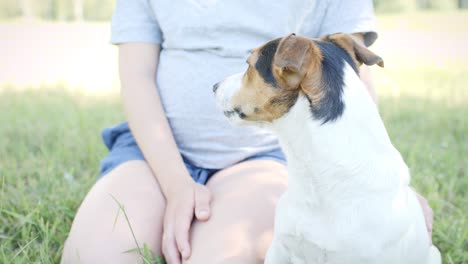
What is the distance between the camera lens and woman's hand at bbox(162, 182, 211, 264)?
1845 millimetres

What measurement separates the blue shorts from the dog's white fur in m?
0.57

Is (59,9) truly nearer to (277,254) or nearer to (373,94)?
(373,94)

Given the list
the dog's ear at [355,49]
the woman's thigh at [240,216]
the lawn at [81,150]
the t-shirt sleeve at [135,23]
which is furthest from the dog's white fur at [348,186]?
the t-shirt sleeve at [135,23]

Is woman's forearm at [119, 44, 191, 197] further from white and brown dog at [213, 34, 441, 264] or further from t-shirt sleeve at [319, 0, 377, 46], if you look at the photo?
t-shirt sleeve at [319, 0, 377, 46]

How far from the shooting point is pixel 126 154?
2.24m

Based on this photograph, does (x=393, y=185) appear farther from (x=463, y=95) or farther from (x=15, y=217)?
(x=463, y=95)

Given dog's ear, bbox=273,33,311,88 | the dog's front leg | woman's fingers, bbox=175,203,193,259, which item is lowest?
woman's fingers, bbox=175,203,193,259

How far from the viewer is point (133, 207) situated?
1.98 meters

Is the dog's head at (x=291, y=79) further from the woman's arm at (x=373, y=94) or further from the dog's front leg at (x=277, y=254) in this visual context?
the dog's front leg at (x=277, y=254)

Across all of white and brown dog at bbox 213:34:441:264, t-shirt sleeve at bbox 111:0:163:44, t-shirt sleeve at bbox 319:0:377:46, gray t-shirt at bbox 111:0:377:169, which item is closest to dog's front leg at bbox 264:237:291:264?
white and brown dog at bbox 213:34:441:264

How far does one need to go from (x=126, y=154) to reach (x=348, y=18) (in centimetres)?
106

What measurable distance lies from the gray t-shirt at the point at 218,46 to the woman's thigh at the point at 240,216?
122 mm

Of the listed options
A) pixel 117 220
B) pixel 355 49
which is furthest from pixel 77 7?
pixel 355 49

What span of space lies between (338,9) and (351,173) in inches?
36.8
